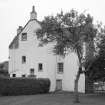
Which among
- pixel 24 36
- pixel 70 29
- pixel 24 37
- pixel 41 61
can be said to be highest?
pixel 24 36

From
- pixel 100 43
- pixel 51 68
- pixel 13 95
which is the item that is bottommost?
pixel 13 95

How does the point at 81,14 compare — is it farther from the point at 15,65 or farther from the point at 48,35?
the point at 15,65

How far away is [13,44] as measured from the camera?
44.2 meters

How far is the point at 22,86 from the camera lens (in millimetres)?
33031

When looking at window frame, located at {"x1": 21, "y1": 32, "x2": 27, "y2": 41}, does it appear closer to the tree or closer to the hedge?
the hedge

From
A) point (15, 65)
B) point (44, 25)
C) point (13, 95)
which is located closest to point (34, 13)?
point (15, 65)

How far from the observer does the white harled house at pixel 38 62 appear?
37531 mm

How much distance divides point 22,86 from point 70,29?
12.3 meters

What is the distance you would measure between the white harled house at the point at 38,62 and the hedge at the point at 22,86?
11.7 feet

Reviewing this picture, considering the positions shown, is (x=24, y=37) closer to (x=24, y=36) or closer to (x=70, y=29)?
(x=24, y=36)

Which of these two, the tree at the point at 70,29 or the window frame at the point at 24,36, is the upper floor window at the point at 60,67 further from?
the tree at the point at 70,29

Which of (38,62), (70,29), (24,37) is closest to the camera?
(70,29)

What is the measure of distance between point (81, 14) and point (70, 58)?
13741mm

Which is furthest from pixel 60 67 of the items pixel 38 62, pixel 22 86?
pixel 22 86
